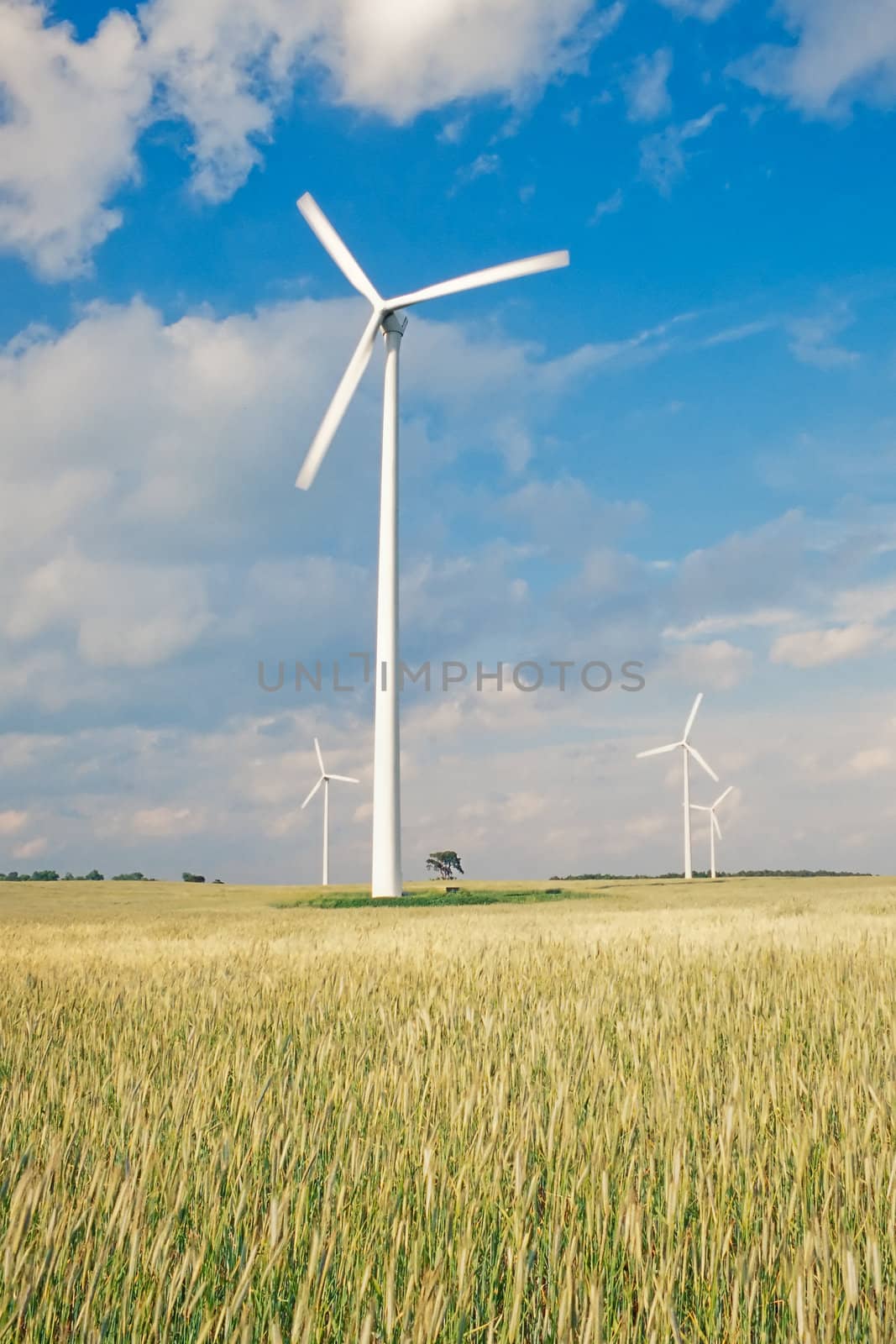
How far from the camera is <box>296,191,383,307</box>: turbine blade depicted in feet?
145

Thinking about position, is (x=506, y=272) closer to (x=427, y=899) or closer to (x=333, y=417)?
(x=333, y=417)

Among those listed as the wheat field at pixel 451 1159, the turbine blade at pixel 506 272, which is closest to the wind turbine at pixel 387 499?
the turbine blade at pixel 506 272

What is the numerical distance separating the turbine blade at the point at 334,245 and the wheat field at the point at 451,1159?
Result: 39.1 m

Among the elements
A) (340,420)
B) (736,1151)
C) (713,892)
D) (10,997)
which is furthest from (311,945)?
(713,892)

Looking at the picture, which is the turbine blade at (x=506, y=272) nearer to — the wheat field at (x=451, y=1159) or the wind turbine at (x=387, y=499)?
the wind turbine at (x=387, y=499)

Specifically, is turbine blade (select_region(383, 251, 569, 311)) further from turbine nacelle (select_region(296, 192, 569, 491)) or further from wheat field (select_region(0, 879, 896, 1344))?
wheat field (select_region(0, 879, 896, 1344))

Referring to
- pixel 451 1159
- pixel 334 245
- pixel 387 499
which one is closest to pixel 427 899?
pixel 387 499

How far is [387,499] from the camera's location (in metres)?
42.2

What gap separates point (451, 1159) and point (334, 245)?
46.2 meters

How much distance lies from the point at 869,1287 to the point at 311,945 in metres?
14.2

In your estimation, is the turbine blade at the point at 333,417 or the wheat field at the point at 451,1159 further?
the turbine blade at the point at 333,417

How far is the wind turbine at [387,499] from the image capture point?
131 feet

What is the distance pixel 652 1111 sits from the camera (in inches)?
207

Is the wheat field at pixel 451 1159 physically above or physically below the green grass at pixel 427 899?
above
